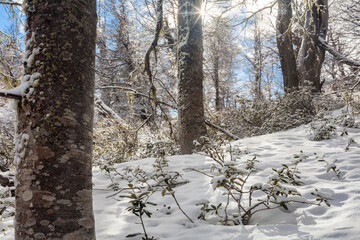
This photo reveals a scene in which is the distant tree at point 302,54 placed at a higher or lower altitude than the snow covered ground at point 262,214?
higher

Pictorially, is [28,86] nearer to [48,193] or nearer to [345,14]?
[48,193]

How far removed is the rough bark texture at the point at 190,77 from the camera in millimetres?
4520

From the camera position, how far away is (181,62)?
466cm

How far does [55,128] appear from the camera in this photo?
1133 millimetres

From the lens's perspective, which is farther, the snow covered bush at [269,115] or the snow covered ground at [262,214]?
the snow covered bush at [269,115]

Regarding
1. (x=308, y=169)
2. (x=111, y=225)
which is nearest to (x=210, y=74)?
(x=308, y=169)

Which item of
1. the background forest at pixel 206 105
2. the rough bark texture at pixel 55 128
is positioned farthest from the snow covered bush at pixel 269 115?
the rough bark texture at pixel 55 128

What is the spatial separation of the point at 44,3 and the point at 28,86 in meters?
0.42

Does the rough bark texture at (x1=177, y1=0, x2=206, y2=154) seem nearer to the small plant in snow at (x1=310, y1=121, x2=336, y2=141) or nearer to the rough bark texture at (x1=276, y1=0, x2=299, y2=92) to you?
the small plant in snow at (x1=310, y1=121, x2=336, y2=141)

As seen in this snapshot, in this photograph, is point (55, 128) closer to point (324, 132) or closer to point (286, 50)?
point (324, 132)

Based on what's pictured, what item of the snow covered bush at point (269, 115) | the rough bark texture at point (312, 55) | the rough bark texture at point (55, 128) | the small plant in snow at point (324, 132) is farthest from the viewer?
the rough bark texture at point (312, 55)

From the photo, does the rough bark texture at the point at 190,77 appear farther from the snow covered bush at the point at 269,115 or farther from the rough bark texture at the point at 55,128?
the rough bark texture at the point at 55,128

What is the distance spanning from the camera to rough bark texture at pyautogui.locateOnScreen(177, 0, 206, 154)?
14.8 feet

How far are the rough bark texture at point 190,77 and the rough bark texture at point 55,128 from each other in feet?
10.9
